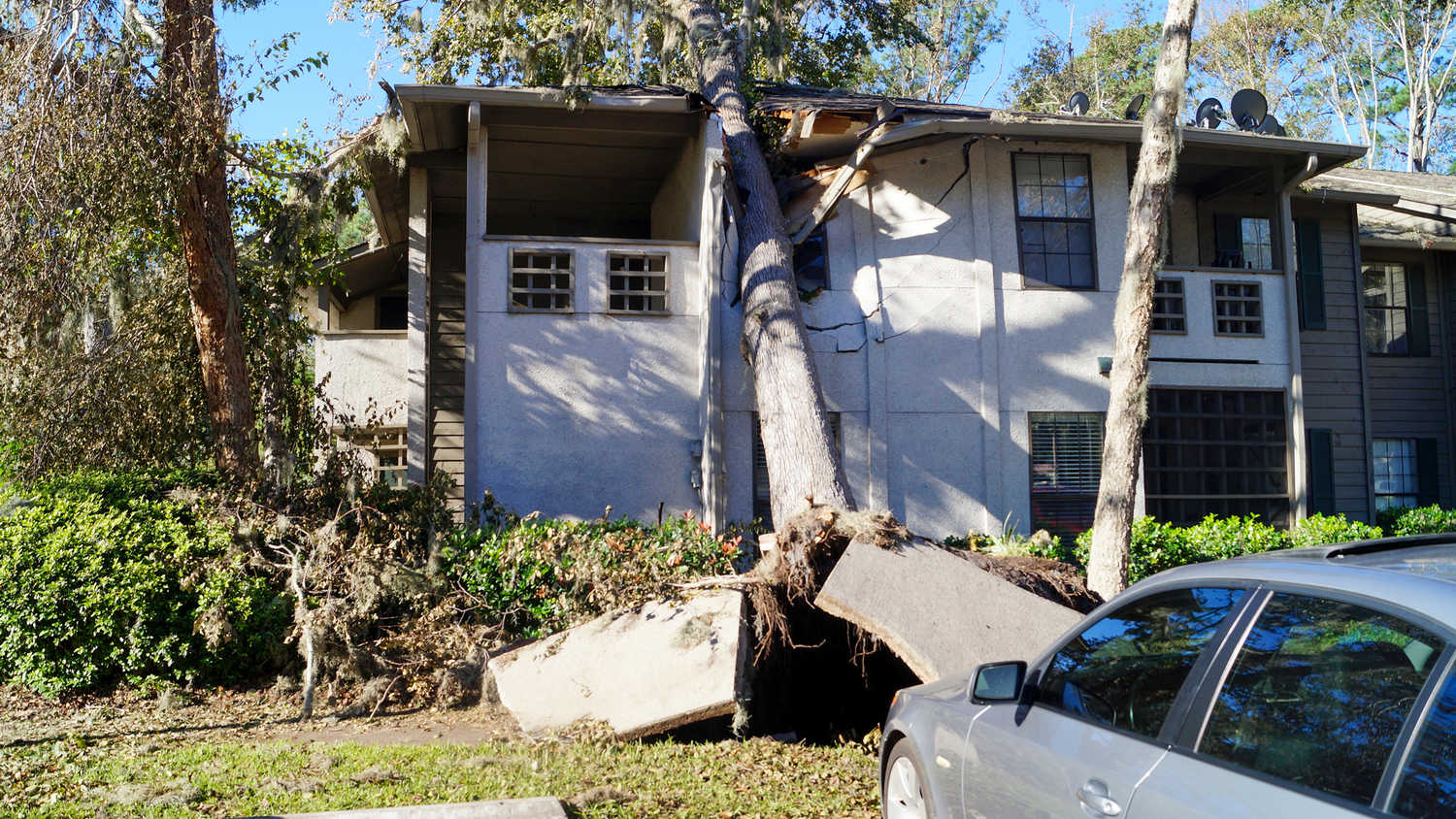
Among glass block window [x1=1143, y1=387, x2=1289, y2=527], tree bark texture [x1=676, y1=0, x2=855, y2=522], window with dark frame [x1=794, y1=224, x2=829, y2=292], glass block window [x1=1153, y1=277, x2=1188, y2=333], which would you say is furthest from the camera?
glass block window [x1=1153, y1=277, x2=1188, y2=333]

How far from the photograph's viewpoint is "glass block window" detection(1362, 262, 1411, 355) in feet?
59.7

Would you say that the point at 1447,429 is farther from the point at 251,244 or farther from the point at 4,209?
the point at 4,209

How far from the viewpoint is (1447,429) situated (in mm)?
18078

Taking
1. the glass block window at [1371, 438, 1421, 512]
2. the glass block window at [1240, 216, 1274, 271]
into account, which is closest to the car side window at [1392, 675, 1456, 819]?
the glass block window at [1240, 216, 1274, 271]

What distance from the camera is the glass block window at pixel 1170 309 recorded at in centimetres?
1408

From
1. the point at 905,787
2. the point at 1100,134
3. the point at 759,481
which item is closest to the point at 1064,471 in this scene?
the point at 759,481

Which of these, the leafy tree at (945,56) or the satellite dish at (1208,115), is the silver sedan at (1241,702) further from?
the leafy tree at (945,56)

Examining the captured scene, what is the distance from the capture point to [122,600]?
26.8ft

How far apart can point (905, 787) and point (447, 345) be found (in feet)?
42.5

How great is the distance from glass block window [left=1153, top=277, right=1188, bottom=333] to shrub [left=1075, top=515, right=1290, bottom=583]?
2.90m

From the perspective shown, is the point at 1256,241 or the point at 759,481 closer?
the point at 759,481

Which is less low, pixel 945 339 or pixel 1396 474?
pixel 945 339

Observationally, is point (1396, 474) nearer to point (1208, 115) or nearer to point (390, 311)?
point (1208, 115)

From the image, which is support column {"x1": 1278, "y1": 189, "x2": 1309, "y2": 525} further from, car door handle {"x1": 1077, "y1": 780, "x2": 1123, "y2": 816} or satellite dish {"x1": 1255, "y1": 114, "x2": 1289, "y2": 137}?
car door handle {"x1": 1077, "y1": 780, "x2": 1123, "y2": 816}
